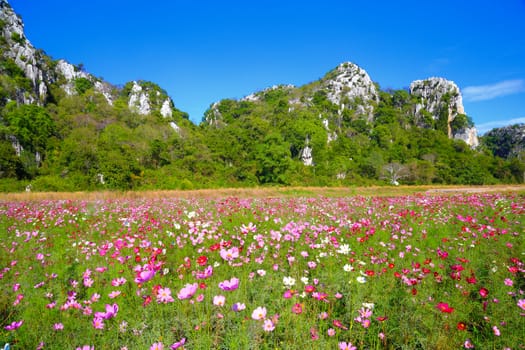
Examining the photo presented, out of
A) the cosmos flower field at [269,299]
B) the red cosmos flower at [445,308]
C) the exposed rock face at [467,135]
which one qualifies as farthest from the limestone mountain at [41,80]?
the exposed rock face at [467,135]

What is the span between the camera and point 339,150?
6556 cm

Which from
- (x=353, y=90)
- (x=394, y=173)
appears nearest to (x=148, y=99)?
(x=353, y=90)

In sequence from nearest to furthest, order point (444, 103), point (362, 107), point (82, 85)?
point (82, 85) < point (444, 103) < point (362, 107)

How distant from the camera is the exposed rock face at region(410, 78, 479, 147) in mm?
85312

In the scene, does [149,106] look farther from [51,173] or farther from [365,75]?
[365,75]

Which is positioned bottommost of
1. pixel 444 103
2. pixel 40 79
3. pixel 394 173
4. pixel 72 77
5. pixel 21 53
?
pixel 394 173

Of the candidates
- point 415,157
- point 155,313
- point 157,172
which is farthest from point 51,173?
point 415,157

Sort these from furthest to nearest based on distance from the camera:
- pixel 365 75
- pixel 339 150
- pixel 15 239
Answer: pixel 365 75 → pixel 339 150 → pixel 15 239

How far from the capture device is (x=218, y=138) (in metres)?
55.9

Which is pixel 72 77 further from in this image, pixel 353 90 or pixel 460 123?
pixel 460 123

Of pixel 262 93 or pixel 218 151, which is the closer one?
pixel 218 151

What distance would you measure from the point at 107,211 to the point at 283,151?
4019 centimetres

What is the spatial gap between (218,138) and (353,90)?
2429 inches

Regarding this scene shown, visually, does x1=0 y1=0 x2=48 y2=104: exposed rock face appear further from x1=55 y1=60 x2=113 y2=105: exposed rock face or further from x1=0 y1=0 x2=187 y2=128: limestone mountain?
x1=55 y1=60 x2=113 y2=105: exposed rock face
